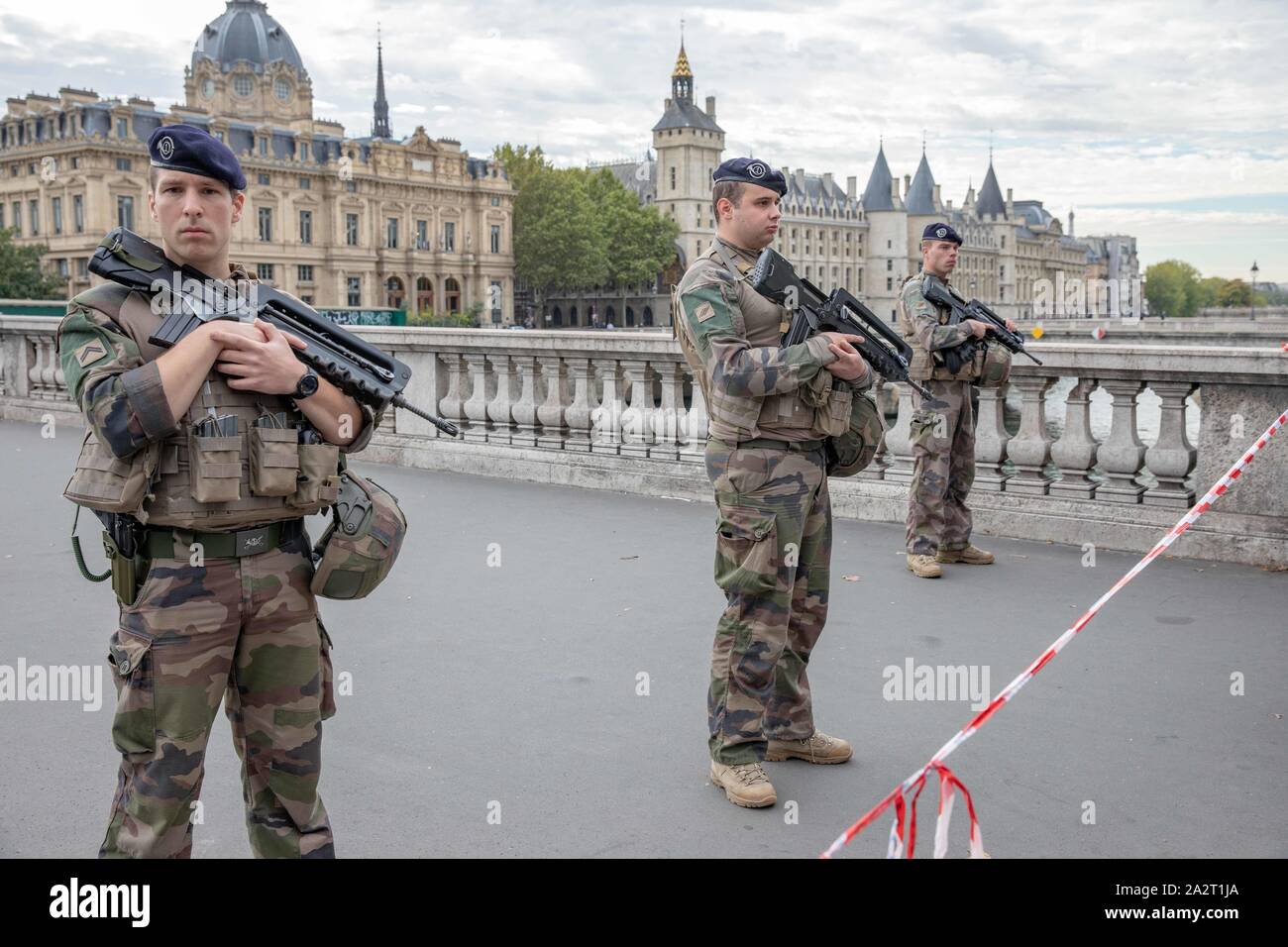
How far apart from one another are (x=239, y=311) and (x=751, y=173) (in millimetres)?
2031

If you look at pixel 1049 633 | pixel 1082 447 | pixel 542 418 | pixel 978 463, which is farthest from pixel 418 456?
pixel 1049 633

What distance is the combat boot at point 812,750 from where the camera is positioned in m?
4.69

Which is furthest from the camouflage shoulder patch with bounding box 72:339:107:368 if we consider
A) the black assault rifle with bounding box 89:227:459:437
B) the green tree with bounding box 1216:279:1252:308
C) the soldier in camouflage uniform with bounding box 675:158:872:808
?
the green tree with bounding box 1216:279:1252:308

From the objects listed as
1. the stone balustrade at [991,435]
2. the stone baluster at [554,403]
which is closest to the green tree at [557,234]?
the stone balustrade at [991,435]

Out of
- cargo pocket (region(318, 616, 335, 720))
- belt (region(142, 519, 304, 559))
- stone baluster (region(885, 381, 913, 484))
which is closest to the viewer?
belt (region(142, 519, 304, 559))

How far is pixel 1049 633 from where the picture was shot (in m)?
6.25

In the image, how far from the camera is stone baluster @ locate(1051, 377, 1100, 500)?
27.7 ft

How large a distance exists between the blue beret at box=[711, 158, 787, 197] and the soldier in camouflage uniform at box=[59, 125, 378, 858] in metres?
1.87

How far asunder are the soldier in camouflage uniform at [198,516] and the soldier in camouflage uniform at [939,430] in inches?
197

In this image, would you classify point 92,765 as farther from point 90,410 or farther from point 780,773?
point 780,773

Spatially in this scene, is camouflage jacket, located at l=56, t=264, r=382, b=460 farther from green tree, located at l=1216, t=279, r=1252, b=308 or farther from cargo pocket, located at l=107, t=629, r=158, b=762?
green tree, located at l=1216, t=279, r=1252, b=308

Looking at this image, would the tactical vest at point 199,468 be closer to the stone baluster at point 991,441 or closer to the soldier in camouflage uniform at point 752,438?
the soldier in camouflage uniform at point 752,438

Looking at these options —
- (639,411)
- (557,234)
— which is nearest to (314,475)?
(639,411)
